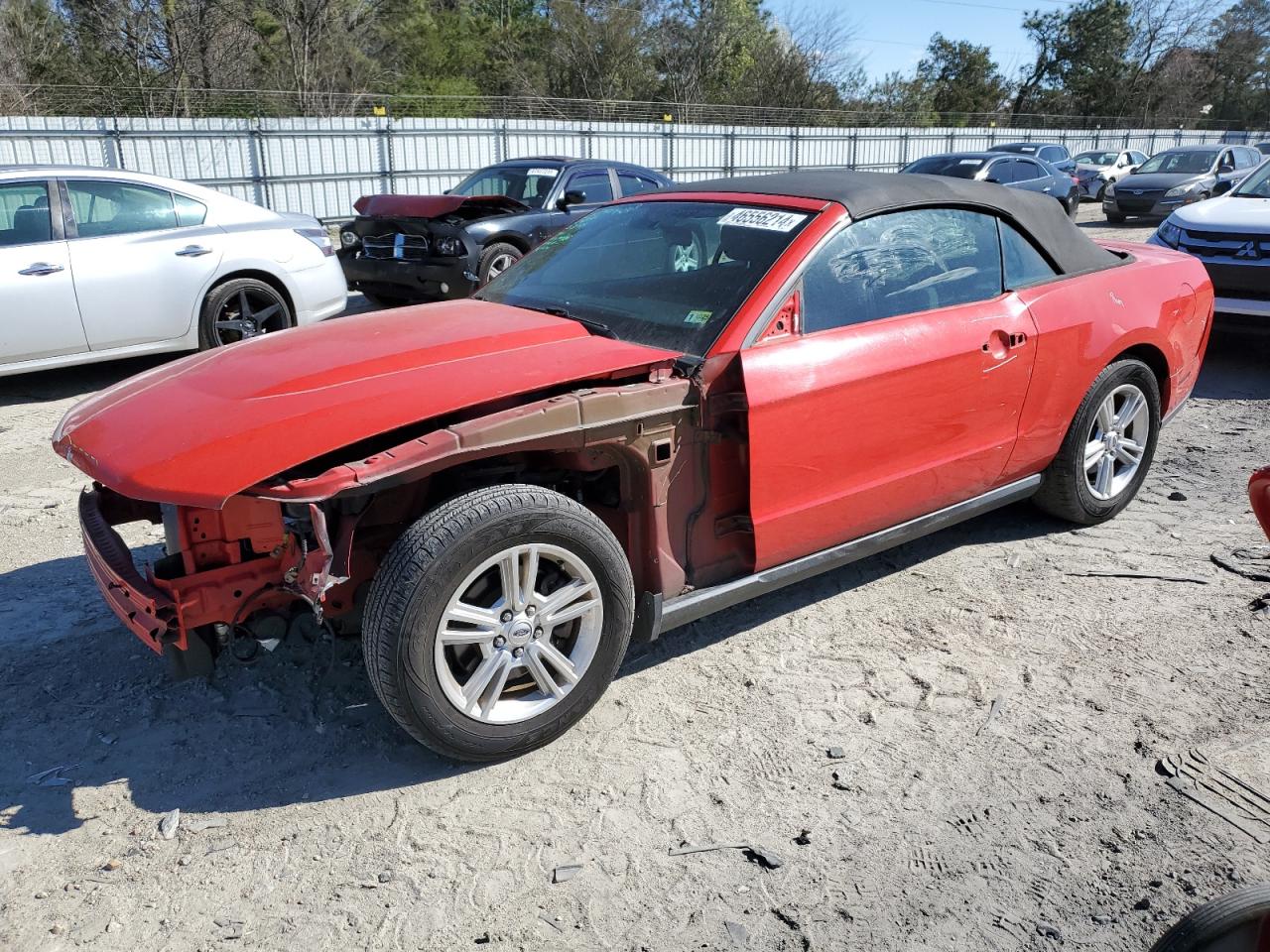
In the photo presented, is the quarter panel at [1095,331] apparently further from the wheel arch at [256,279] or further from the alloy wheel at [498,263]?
the alloy wheel at [498,263]

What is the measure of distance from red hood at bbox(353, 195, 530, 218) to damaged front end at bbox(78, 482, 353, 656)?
6.81 metres

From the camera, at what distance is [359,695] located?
341 centimetres

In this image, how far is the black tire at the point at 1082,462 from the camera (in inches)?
177

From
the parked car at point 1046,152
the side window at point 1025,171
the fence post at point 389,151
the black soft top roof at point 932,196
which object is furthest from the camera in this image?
the parked car at point 1046,152

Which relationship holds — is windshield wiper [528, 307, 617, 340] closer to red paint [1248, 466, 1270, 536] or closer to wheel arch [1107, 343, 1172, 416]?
red paint [1248, 466, 1270, 536]

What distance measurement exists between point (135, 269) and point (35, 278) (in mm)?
633

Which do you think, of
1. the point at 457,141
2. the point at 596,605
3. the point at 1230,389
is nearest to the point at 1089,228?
the point at 457,141

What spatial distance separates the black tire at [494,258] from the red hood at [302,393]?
579 cm

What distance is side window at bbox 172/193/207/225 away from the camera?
7480mm

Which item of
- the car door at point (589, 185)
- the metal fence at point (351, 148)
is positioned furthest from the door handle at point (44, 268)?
the metal fence at point (351, 148)

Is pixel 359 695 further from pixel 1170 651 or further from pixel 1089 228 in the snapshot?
pixel 1089 228

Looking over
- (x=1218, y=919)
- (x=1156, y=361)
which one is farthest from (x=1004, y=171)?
(x=1218, y=919)

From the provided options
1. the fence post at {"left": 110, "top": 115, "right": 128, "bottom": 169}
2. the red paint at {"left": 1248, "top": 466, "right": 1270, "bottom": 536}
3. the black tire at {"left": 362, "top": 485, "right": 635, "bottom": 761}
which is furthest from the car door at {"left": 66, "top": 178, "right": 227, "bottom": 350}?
the fence post at {"left": 110, "top": 115, "right": 128, "bottom": 169}

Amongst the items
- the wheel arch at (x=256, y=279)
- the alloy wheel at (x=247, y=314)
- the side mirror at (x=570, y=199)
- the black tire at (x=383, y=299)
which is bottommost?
the black tire at (x=383, y=299)
